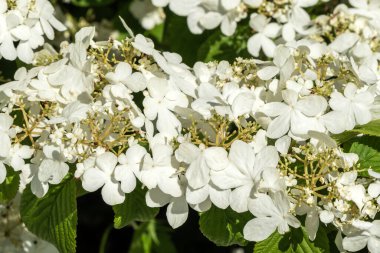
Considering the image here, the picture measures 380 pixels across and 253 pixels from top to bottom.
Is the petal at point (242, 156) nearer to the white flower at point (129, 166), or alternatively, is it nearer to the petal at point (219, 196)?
the petal at point (219, 196)

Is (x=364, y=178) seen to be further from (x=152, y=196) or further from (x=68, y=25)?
(x=68, y=25)

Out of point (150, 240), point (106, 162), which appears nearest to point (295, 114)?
point (106, 162)

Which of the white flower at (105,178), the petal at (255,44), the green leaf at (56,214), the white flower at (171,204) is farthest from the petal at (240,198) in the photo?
the petal at (255,44)

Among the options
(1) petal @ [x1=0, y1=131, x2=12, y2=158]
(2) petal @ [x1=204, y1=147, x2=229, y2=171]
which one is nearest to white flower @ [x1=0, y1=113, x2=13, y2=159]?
(1) petal @ [x1=0, y1=131, x2=12, y2=158]

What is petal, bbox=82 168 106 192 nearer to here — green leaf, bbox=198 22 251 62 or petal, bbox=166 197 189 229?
petal, bbox=166 197 189 229

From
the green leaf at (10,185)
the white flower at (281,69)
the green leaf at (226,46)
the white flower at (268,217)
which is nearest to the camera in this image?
the white flower at (268,217)

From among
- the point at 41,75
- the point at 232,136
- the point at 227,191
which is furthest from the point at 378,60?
the point at 41,75

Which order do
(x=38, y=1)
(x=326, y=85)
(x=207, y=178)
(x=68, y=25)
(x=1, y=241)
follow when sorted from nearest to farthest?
(x=207, y=178) → (x=326, y=85) → (x=38, y=1) → (x=1, y=241) → (x=68, y=25)
